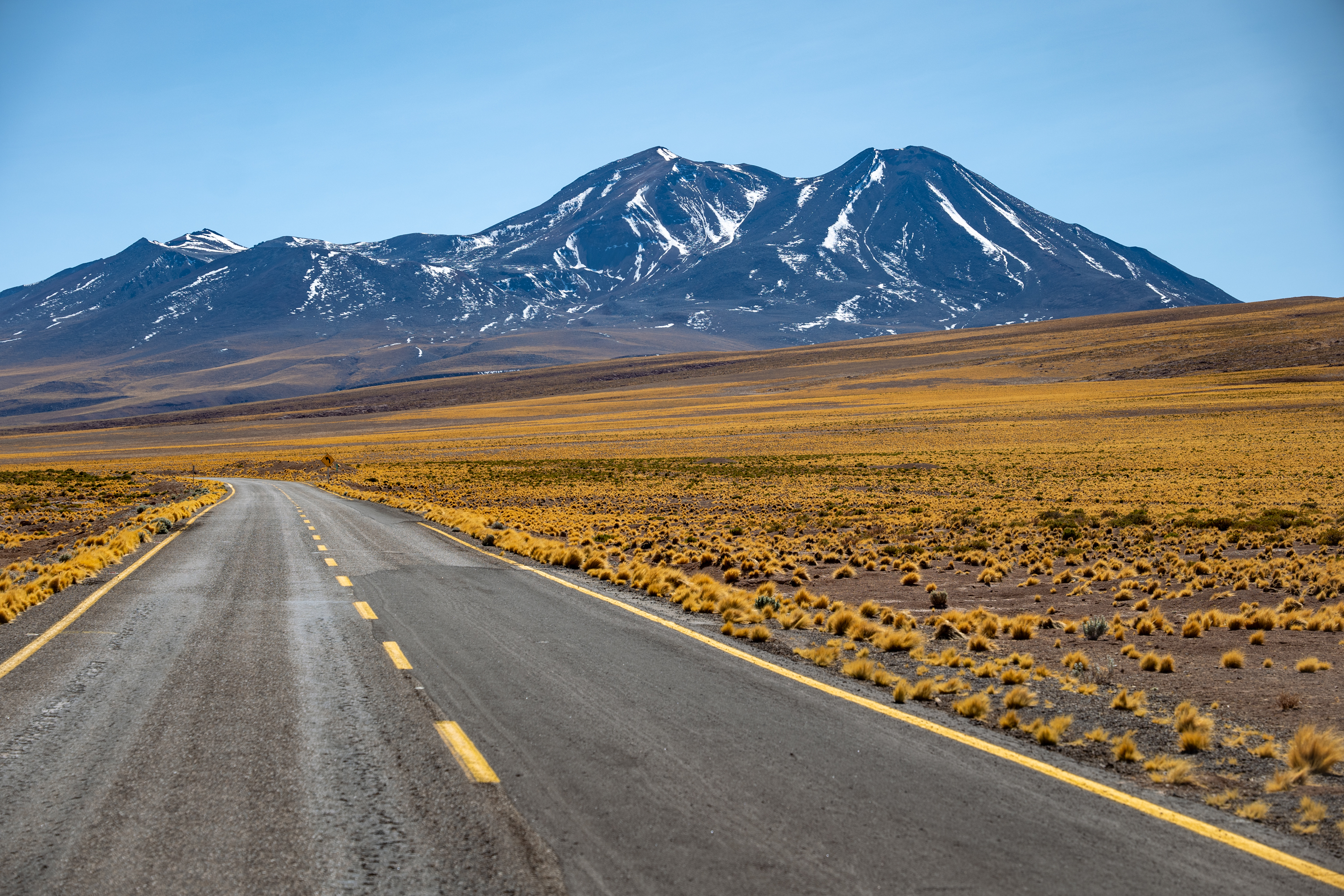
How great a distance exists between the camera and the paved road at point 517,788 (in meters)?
4.48

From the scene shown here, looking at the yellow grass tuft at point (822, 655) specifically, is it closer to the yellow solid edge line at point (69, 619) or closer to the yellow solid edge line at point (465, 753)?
the yellow solid edge line at point (465, 753)

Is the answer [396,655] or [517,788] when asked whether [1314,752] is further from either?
[396,655]

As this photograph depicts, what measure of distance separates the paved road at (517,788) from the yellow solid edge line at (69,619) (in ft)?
0.77

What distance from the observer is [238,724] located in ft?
22.4

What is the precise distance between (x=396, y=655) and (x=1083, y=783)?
6.67 metres

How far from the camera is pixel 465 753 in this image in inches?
241

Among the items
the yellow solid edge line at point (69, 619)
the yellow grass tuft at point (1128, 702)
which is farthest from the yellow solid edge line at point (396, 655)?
the yellow grass tuft at point (1128, 702)

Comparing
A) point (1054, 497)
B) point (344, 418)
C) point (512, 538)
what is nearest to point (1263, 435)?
point (1054, 497)

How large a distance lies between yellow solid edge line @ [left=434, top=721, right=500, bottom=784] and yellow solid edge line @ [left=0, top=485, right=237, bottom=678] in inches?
194

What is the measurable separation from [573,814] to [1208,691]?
6.70m

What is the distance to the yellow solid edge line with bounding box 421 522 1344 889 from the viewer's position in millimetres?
4578

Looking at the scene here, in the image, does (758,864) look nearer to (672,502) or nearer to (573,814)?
(573,814)

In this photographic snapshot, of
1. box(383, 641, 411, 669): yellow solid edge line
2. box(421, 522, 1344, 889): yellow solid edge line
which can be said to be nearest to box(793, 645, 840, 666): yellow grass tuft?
box(421, 522, 1344, 889): yellow solid edge line

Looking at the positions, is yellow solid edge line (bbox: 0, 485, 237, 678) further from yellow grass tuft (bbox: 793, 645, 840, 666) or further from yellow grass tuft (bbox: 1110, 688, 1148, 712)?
yellow grass tuft (bbox: 1110, 688, 1148, 712)
